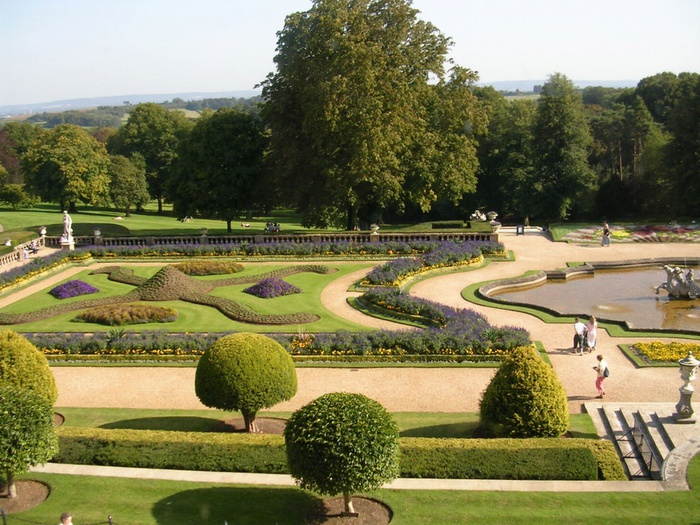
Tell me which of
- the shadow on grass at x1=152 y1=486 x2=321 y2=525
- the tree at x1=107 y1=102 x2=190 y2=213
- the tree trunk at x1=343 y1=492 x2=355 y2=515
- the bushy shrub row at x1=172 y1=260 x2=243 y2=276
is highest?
the tree at x1=107 y1=102 x2=190 y2=213

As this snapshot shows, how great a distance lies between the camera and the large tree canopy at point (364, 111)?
46375 mm

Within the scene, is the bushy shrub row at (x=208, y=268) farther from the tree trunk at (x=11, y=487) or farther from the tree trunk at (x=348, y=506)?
the tree trunk at (x=348, y=506)

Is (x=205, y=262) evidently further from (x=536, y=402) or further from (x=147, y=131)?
(x=147, y=131)

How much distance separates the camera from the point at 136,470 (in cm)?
1791

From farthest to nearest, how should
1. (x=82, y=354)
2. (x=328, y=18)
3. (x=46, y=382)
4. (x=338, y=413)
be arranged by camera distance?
(x=328, y=18), (x=82, y=354), (x=46, y=382), (x=338, y=413)

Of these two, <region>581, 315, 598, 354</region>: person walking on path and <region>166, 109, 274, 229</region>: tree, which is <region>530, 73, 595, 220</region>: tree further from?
<region>581, 315, 598, 354</region>: person walking on path

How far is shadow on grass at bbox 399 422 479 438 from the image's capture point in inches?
779

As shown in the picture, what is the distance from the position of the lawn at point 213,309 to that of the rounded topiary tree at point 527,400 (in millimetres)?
12839

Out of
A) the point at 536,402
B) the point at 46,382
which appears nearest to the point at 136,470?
the point at 46,382

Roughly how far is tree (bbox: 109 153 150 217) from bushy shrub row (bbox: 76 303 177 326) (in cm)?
5084

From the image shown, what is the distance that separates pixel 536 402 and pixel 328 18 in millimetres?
35369

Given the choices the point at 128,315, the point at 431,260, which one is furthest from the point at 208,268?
the point at 431,260

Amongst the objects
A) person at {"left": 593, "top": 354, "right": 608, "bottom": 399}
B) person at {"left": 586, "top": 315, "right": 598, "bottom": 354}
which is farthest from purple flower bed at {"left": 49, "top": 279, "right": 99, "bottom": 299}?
person at {"left": 593, "top": 354, "right": 608, "bottom": 399}

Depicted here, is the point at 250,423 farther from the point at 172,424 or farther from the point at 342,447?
the point at 342,447
